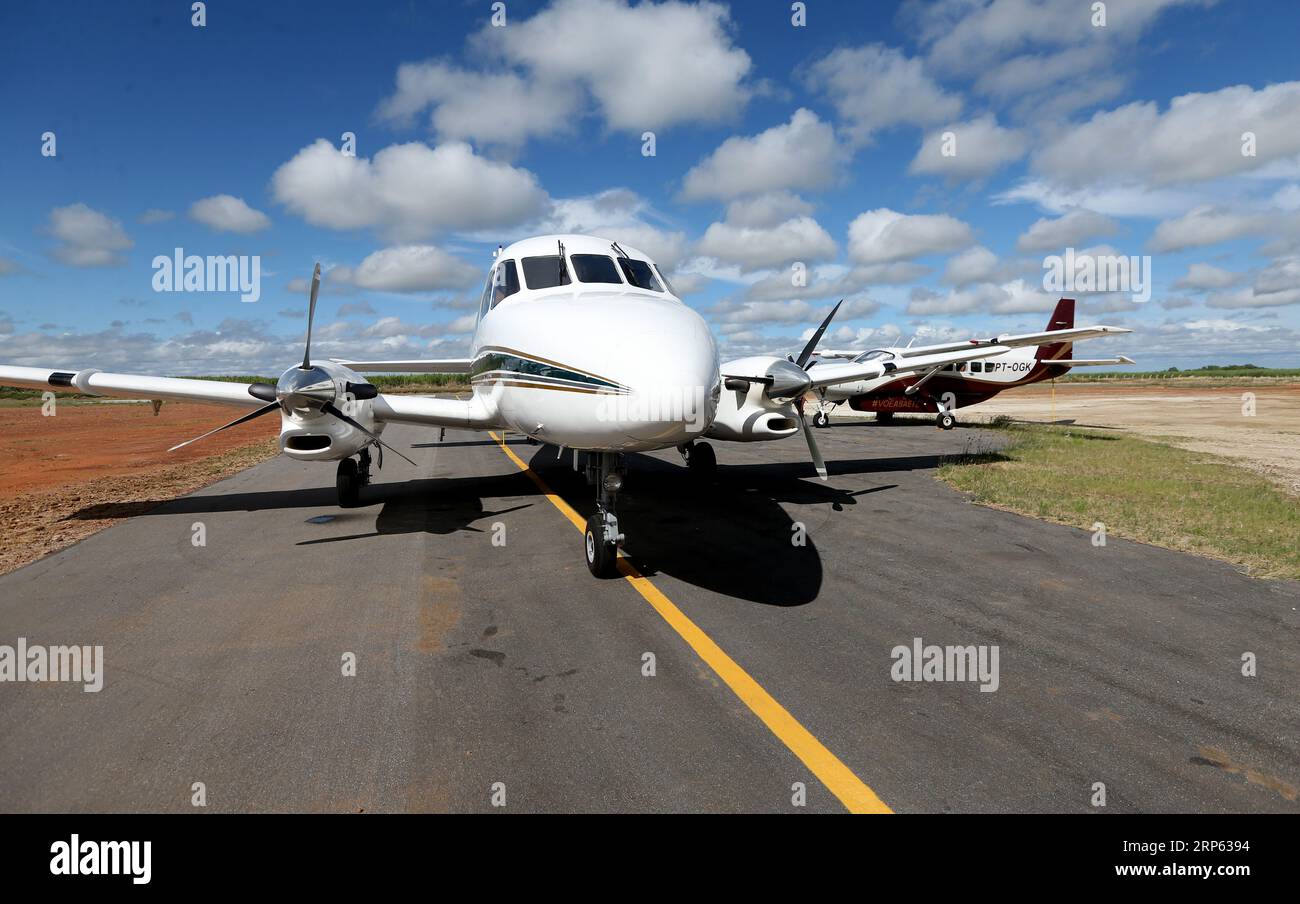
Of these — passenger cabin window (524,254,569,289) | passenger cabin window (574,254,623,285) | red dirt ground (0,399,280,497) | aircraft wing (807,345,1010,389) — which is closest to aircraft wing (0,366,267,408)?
red dirt ground (0,399,280,497)

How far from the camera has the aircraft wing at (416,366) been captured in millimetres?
13914

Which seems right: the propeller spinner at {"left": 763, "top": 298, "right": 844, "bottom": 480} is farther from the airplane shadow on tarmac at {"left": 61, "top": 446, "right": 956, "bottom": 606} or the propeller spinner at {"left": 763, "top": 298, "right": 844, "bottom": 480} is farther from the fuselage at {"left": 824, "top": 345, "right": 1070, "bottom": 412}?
the fuselage at {"left": 824, "top": 345, "right": 1070, "bottom": 412}

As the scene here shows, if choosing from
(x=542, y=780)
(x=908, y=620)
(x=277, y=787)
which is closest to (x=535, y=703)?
(x=542, y=780)

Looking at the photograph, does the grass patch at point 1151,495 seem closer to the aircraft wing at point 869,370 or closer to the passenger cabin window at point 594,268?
the aircraft wing at point 869,370

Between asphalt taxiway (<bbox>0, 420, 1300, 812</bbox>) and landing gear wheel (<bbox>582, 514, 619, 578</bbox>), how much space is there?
17cm

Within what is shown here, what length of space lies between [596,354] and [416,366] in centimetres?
1142

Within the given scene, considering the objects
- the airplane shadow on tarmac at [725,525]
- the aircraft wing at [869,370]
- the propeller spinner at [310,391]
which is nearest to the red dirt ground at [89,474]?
the propeller spinner at [310,391]

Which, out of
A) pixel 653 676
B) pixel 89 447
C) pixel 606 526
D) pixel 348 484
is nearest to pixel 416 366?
pixel 348 484

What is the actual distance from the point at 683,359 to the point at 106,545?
26.2 feet

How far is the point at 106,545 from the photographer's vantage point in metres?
8.10

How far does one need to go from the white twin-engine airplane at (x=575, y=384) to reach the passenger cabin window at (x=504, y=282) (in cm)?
4

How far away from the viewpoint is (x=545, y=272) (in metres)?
8.04

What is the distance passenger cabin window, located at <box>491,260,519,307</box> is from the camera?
849 cm
